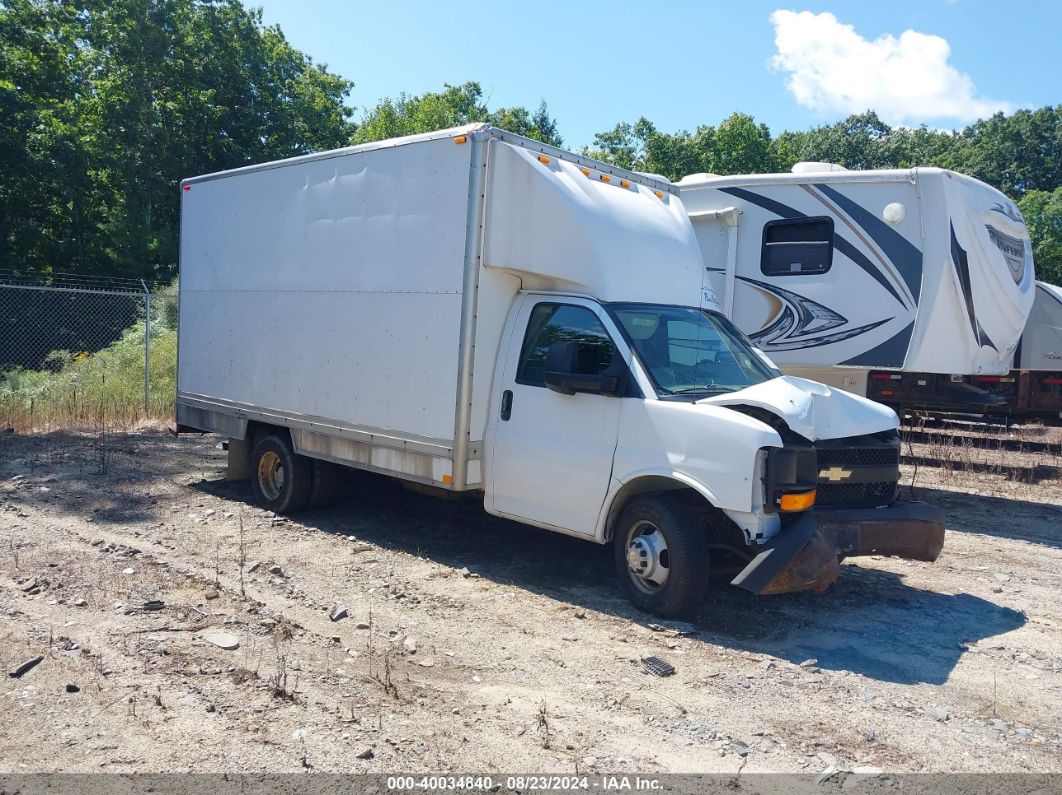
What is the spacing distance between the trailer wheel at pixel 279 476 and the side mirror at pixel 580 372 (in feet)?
10.7

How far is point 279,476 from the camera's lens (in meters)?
8.62

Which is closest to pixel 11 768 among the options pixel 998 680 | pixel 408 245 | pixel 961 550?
pixel 408 245

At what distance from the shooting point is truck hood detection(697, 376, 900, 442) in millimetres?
5418

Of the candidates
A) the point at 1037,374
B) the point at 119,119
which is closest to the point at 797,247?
the point at 1037,374

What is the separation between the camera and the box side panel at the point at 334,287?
666cm

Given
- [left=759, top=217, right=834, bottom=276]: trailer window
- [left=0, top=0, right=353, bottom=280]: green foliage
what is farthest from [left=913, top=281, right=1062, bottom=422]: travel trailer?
[left=0, top=0, right=353, bottom=280]: green foliage

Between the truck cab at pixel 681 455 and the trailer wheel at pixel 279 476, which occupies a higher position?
the truck cab at pixel 681 455

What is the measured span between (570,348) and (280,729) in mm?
3061

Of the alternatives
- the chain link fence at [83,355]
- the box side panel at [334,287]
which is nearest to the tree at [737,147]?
the chain link fence at [83,355]

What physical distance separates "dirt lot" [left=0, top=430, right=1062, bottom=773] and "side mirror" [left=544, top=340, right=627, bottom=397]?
152cm

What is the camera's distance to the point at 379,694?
4.49m

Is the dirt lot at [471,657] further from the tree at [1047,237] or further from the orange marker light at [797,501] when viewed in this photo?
the tree at [1047,237]

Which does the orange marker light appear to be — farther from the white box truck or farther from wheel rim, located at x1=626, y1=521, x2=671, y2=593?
wheel rim, located at x1=626, y1=521, x2=671, y2=593

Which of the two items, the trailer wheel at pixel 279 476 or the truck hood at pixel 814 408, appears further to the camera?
the trailer wheel at pixel 279 476
